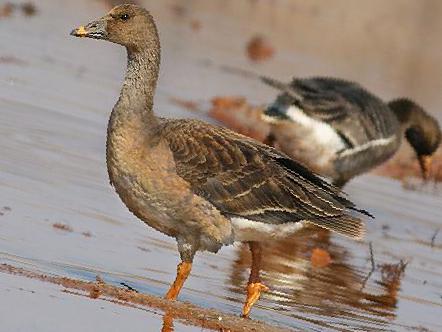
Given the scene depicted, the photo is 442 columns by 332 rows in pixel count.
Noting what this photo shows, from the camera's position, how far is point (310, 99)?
1634 centimetres

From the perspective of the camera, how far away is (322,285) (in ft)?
39.0

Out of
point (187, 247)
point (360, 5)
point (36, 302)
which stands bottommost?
point (36, 302)

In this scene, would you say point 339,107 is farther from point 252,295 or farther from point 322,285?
point 252,295

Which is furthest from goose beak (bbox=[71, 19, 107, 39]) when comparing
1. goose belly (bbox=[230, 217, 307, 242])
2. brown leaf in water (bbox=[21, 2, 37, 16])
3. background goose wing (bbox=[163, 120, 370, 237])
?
brown leaf in water (bbox=[21, 2, 37, 16])

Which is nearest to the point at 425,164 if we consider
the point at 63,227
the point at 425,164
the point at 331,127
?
the point at 425,164

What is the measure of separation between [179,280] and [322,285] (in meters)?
2.21

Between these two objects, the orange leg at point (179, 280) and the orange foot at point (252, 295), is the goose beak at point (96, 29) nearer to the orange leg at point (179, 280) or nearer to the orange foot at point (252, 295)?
the orange leg at point (179, 280)

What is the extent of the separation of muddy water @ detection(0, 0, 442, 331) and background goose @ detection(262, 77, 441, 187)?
643mm

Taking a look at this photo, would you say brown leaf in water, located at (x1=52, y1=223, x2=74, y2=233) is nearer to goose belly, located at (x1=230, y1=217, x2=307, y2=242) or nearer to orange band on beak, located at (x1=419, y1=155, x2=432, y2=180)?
goose belly, located at (x1=230, y1=217, x2=307, y2=242)

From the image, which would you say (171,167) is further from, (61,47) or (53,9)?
(53,9)

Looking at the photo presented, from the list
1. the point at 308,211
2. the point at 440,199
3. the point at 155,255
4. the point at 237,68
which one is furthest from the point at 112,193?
the point at 237,68

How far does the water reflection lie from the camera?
10.8 meters

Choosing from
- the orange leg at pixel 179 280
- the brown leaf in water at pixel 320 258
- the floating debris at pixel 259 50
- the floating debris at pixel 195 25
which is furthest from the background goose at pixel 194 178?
the floating debris at pixel 195 25

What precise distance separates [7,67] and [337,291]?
24.9 ft
